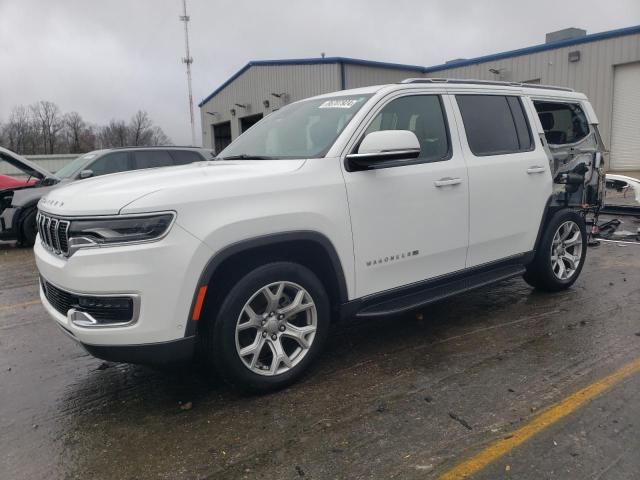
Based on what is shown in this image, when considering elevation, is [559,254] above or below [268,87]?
below

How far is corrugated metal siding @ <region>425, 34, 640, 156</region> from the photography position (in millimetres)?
18891

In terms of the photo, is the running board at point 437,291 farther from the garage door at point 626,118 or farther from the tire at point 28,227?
the garage door at point 626,118

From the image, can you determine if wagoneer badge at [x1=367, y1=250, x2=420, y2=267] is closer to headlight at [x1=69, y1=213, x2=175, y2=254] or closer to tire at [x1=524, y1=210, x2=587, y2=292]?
headlight at [x1=69, y1=213, x2=175, y2=254]

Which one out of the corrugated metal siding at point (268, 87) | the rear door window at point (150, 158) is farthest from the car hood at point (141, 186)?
the corrugated metal siding at point (268, 87)

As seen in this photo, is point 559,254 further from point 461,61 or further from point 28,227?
point 461,61

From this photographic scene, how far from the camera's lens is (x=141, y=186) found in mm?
3039

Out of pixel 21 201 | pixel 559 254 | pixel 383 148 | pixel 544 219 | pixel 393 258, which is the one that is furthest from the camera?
pixel 21 201

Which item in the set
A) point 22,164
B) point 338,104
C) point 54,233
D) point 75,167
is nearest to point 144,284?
point 54,233

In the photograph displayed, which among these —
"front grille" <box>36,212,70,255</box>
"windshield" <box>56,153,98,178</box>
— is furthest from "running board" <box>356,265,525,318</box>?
"windshield" <box>56,153,98,178</box>

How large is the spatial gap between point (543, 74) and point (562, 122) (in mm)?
17872

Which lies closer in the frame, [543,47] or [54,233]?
[54,233]

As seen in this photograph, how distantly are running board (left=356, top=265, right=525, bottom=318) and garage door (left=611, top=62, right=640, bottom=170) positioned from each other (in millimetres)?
17635

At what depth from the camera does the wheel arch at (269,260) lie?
3010 millimetres

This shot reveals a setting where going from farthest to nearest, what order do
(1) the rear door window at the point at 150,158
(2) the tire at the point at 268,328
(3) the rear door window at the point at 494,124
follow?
(1) the rear door window at the point at 150,158
(3) the rear door window at the point at 494,124
(2) the tire at the point at 268,328
